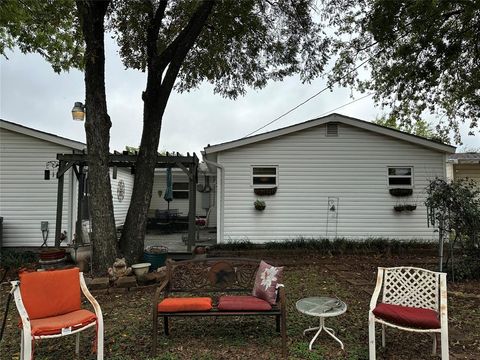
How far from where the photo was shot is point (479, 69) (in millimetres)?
9695

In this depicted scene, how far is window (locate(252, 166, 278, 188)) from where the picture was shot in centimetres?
1097

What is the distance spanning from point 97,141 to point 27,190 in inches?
194

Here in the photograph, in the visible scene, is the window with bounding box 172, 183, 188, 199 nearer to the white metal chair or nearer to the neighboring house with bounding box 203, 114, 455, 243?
the neighboring house with bounding box 203, 114, 455, 243

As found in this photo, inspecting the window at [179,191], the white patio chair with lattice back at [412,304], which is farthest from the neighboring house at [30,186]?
the white patio chair with lattice back at [412,304]

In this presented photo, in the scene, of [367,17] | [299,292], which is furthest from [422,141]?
[299,292]

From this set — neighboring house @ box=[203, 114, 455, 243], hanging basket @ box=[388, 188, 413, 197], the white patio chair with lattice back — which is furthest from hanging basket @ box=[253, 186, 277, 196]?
the white patio chair with lattice back

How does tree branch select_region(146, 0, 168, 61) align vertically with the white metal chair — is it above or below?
above

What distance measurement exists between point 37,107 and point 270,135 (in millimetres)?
11009

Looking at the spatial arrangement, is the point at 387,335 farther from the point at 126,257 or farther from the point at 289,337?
the point at 126,257

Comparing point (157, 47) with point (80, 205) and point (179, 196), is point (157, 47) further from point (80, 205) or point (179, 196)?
point (179, 196)

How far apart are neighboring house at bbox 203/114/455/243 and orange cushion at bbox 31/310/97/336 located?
7315 millimetres

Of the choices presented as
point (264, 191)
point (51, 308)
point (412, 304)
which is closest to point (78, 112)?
point (51, 308)

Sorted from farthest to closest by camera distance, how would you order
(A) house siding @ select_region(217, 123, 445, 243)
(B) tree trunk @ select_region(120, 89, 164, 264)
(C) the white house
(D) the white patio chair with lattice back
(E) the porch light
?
(C) the white house, (A) house siding @ select_region(217, 123, 445, 243), (B) tree trunk @ select_region(120, 89, 164, 264), (E) the porch light, (D) the white patio chair with lattice back

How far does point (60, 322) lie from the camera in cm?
329
